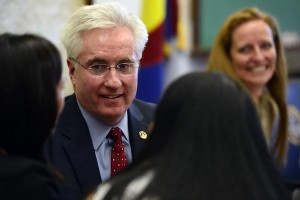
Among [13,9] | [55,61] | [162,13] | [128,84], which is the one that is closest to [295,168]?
[162,13]

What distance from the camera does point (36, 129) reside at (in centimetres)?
167

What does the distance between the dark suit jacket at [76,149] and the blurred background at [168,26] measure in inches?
A: 39.7

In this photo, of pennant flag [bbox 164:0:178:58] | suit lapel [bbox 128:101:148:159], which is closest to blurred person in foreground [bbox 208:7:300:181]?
suit lapel [bbox 128:101:148:159]

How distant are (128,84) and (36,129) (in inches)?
27.2

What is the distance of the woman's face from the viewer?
10.8ft

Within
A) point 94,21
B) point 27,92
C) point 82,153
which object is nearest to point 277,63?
point 94,21

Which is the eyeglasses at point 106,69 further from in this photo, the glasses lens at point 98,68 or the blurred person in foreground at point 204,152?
the blurred person in foreground at point 204,152

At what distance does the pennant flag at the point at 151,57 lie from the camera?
360cm

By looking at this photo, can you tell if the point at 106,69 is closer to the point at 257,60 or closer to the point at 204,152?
the point at 204,152

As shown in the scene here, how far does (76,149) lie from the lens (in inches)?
86.0

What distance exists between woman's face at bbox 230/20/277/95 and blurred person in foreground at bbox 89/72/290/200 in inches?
73.6

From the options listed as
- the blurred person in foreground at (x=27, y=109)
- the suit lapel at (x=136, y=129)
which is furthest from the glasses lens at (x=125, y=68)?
the blurred person in foreground at (x=27, y=109)

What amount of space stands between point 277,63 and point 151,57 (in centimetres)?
71

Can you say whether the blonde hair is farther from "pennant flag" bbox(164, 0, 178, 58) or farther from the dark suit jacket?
"pennant flag" bbox(164, 0, 178, 58)
